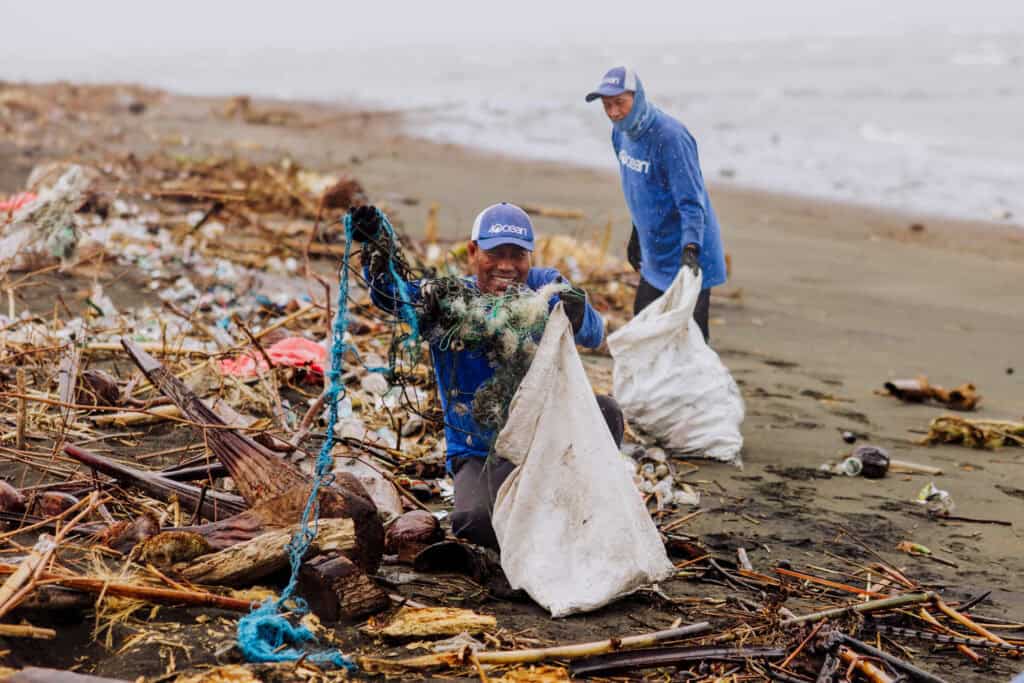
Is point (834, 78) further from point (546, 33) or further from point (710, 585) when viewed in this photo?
point (546, 33)

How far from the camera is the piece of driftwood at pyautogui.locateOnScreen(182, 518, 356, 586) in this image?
327cm

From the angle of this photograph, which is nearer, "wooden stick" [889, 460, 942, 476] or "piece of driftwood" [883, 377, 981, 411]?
"wooden stick" [889, 460, 942, 476]

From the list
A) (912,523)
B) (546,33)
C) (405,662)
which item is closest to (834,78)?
(912,523)

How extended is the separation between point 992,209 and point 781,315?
7258 millimetres

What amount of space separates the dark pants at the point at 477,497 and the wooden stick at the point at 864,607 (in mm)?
1096

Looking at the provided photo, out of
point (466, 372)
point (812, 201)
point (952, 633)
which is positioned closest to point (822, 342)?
point (952, 633)

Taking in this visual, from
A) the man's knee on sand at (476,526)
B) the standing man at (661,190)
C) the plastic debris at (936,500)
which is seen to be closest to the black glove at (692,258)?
the standing man at (661,190)

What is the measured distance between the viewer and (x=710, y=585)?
3.97 m

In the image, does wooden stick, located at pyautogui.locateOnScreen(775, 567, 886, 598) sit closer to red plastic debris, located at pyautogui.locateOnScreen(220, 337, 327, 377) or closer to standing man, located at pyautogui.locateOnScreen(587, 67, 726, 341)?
standing man, located at pyautogui.locateOnScreen(587, 67, 726, 341)

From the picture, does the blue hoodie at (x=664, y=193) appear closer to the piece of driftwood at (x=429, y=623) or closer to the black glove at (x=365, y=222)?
the black glove at (x=365, y=222)

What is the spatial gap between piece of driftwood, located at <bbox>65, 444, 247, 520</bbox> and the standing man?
2.80 meters

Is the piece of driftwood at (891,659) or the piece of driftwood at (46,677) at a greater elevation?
the piece of driftwood at (46,677)

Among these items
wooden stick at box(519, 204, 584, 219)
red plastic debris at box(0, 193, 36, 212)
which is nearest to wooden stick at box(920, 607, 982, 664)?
red plastic debris at box(0, 193, 36, 212)

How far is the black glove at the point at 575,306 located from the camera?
3707mm
